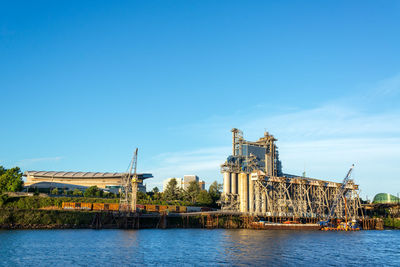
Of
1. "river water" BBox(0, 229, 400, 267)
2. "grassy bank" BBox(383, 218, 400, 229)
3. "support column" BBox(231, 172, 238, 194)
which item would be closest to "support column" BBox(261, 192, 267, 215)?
"support column" BBox(231, 172, 238, 194)

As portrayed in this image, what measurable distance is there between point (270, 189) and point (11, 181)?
10325cm

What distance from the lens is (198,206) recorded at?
171250 mm

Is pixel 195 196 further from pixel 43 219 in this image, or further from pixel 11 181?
pixel 43 219

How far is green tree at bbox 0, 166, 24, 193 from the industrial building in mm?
82355

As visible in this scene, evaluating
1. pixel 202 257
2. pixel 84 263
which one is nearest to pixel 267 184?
pixel 202 257

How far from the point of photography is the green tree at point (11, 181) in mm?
136250

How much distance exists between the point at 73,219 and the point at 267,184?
260ft

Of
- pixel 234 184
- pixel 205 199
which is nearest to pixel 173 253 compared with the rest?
pixel 234 184

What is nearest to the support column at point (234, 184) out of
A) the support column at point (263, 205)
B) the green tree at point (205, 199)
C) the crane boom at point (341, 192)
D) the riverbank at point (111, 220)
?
the support column at point (263, 205)

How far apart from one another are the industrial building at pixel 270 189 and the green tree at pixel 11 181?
82.4 m

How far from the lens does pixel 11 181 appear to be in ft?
454

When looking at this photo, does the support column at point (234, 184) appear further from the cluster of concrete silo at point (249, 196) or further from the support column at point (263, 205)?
the support column at point (263, 205)

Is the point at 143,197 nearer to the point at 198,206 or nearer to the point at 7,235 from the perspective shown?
the point at 198,206

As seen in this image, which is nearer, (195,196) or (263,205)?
(263,205)
